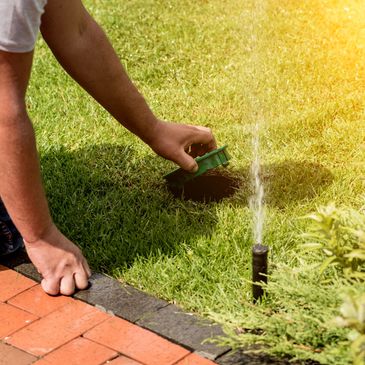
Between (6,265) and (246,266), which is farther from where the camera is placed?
(6,265)

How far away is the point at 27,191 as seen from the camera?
3.18 meters

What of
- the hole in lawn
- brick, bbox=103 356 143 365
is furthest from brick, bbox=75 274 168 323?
the hole in lawn

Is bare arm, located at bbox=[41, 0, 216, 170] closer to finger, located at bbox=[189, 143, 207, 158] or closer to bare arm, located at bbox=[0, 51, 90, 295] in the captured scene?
finger, located at bbox=[189, 143, 207, 158]

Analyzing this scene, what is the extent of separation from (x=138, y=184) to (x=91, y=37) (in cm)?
83

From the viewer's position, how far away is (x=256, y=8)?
22.6ft

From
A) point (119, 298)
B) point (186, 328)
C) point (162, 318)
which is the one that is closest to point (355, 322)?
point (186, 328)

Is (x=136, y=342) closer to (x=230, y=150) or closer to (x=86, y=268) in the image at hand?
(x=86, y=268)

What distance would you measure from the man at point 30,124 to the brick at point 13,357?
0.38 meters

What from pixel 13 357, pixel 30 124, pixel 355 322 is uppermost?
pixel 30 124

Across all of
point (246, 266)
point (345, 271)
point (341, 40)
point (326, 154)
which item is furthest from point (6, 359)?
point (341, 40)

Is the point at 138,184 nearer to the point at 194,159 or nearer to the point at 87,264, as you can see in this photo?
the point at 194,159

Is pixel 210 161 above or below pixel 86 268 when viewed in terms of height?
above

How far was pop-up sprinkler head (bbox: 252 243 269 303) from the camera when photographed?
9.51ft

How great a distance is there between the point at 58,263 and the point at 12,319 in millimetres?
304
